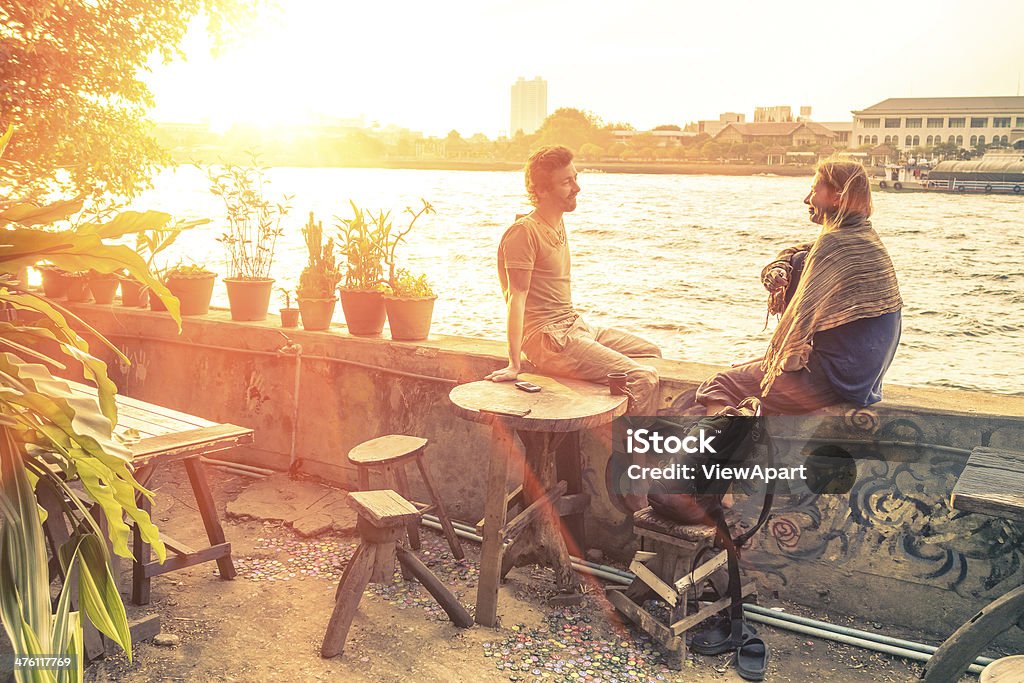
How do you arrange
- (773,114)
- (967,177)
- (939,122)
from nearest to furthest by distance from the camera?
(967,177), (773,114), (939,122)

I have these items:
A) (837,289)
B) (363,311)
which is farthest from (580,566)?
(363,311)

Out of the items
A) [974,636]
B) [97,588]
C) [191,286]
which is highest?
[191,286]

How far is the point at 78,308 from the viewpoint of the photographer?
5898 millimetres

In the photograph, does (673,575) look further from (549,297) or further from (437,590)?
(549,297)

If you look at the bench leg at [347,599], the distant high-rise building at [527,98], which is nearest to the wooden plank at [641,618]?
the bench leg at [347,599]

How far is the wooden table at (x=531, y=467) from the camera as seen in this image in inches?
130

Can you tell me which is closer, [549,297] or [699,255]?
[549,297]

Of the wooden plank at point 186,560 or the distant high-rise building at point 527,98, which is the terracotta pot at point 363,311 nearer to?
the wooden plank at point 186,560

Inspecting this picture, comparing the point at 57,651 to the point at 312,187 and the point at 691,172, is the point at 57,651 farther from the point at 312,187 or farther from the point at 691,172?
the point at 312,187

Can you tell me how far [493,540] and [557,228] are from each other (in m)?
1.37

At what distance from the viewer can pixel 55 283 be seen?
6113 millimetres

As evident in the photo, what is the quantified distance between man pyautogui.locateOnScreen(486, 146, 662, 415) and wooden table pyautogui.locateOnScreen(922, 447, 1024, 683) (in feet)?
4.75

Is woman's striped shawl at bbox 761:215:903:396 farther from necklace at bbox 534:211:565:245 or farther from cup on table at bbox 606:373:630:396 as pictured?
necklace at bbox 534:211:565:245

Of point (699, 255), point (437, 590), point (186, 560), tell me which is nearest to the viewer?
point (437, 590)
